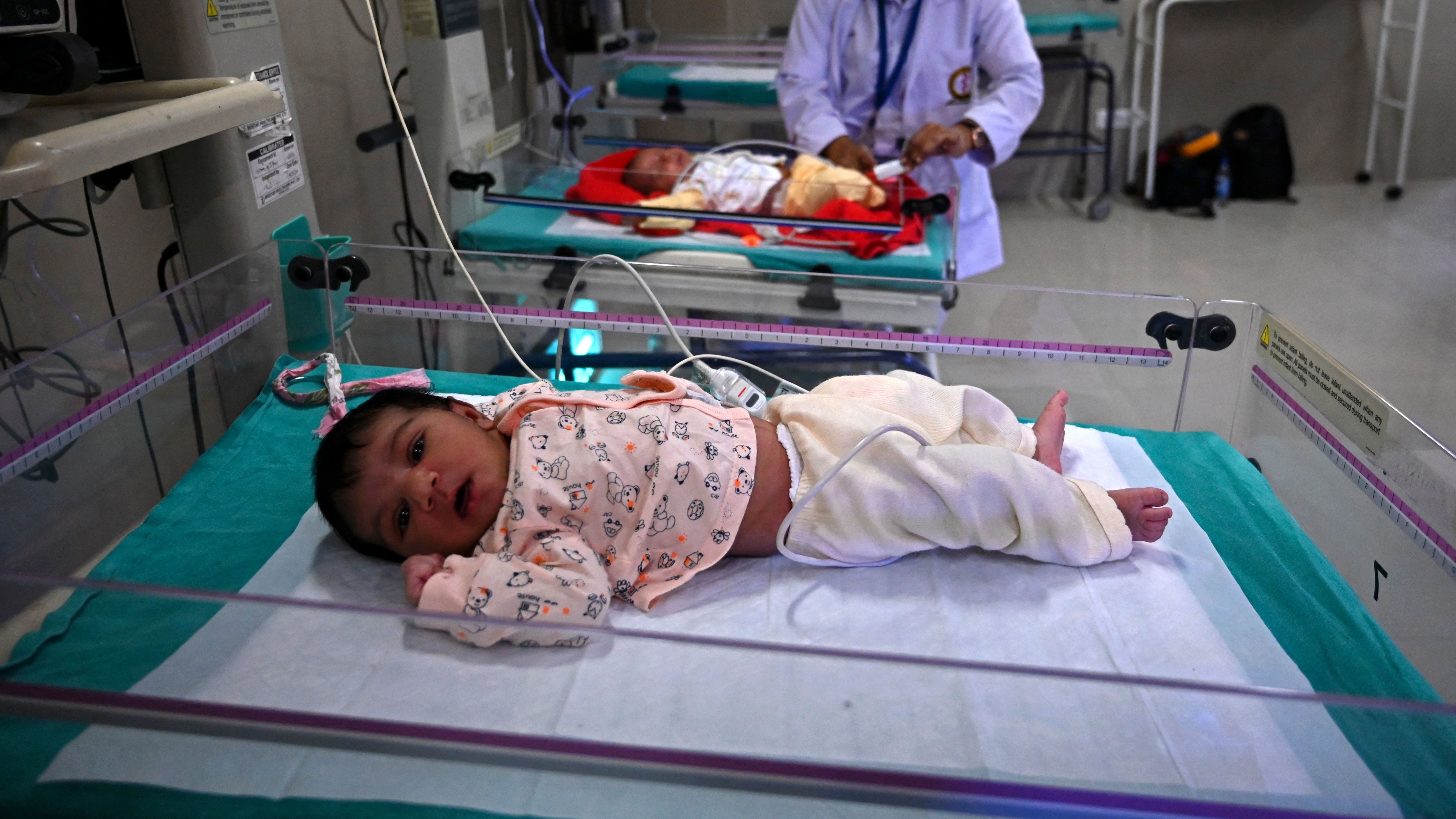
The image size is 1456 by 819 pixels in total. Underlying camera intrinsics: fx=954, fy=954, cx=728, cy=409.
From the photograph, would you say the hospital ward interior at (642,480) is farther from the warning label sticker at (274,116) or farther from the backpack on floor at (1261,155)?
the backpack on floor at (1261,155)

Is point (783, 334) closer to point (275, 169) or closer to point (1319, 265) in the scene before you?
point (275, 169)

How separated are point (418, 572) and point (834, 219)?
1.29m

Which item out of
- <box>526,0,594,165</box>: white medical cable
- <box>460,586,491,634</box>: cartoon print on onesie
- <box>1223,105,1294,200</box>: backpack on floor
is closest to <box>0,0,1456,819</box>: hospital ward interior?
<box>460,586,491,634</box>: cartoon print on onesie

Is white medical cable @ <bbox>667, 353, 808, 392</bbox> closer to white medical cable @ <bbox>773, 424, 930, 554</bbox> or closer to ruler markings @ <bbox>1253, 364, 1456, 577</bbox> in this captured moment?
white medical cable @ <bbox>773, 424, 930, 554</bbox>

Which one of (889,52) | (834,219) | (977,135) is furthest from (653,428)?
(889,52)

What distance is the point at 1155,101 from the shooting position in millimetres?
4328

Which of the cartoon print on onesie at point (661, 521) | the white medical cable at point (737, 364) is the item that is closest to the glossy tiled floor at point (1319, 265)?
the white medical cable at point (737, 364)

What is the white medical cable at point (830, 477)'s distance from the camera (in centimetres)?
116

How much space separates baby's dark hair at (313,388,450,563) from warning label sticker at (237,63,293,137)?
55cm

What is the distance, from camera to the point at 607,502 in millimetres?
1184

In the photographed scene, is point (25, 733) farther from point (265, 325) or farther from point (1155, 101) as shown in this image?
point (1155, 101)

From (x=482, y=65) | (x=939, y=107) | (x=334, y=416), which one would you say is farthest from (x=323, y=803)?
(x=939, y=107)

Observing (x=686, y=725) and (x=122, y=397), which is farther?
(x=122, y=397)

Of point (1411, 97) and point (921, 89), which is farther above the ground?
point (921, 89)
